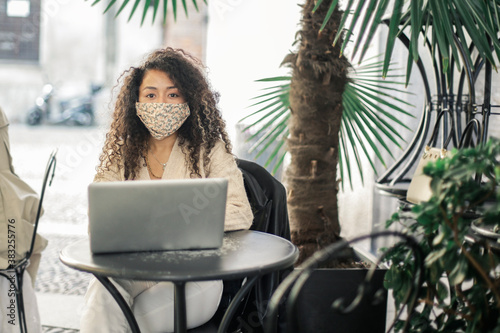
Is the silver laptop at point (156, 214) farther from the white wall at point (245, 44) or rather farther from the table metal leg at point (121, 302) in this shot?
the white wall at point (245, 44)

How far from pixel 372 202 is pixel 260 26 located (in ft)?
4.97

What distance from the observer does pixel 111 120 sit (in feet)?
6.83

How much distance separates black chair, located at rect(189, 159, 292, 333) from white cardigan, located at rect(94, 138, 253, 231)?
52 mm

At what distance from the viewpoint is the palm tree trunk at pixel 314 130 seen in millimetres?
2148

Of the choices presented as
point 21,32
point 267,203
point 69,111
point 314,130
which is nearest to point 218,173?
point 267,203

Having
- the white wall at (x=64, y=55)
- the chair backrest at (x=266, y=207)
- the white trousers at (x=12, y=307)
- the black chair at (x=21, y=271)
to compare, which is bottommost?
the white trousers at (x=12, y=307)

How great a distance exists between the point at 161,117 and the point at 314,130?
0.64 meters

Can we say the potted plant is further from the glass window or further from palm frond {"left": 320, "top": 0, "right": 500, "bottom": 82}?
the glass window

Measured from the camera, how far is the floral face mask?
6.00 feet

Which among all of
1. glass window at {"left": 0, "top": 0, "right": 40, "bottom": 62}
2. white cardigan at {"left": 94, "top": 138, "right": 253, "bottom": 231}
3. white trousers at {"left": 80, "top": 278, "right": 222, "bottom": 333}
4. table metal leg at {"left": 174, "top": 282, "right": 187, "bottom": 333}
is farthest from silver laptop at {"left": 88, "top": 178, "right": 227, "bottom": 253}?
glass window at {"left": 0, "top": 0, "right": 40, "bottom": 62}

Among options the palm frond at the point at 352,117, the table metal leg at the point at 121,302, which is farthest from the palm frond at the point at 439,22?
the table metal leg at the point at 121,302

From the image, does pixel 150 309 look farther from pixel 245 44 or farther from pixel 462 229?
pixel 245 44

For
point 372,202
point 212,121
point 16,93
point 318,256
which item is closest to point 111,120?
point 212,121

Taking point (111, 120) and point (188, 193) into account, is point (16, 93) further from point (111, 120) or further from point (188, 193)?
point (188, 193)
